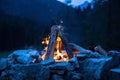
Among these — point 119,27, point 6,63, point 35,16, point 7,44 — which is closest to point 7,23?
point 7,44

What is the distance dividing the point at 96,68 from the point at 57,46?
2.28 m

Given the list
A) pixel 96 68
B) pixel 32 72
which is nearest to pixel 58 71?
pixel 32 72

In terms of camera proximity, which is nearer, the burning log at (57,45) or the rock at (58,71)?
the rock at (58,71)

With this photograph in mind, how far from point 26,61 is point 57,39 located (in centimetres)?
151

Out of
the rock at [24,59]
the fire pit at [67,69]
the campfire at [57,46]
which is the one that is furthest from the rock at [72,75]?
the campfire at [57,46]

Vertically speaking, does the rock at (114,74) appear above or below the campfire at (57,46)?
below

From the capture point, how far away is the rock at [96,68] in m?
4.76

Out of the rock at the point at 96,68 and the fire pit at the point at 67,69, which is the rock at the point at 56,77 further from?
the rock at the point at 96,68

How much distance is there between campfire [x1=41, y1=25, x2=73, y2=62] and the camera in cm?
639

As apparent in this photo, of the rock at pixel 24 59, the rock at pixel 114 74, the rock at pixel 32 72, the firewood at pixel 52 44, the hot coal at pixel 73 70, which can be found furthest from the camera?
the firewood at pixel 52 44

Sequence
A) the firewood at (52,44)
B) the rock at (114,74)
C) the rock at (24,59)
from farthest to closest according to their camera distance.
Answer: the firewood at (52,44) → the rock at (24,59) → the rock at (114,74)

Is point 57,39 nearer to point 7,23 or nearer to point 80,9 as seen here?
point 7,23

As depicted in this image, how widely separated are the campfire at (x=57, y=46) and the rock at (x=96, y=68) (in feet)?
4.62

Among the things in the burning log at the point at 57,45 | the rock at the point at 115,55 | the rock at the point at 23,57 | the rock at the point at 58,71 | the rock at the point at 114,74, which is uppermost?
the burning log at the point at 57,45
